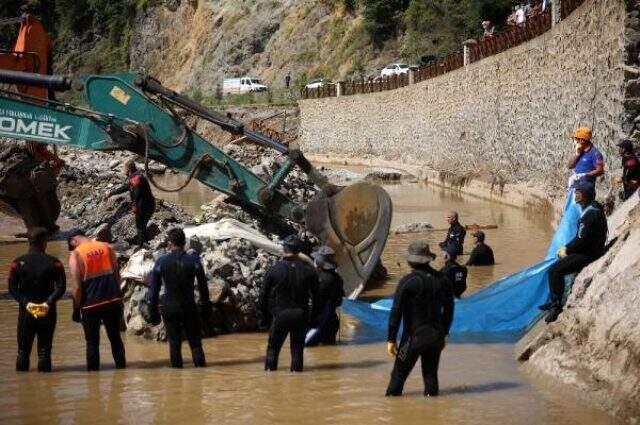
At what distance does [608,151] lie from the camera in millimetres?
17250

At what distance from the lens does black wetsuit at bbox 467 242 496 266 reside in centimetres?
1633

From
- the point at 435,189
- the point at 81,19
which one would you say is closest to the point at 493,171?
the point at 435,189

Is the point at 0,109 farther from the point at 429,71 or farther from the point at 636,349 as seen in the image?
the point at 429,71

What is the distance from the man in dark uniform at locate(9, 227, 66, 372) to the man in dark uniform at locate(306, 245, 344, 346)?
8.56 feet

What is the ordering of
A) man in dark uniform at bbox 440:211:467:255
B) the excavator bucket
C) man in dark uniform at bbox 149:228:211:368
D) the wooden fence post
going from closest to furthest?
man in dark uniform at bbox 149:228:211:368, the excavator bucket, man in dark uniform at bbox 440:211:467:255, the wooden fence post

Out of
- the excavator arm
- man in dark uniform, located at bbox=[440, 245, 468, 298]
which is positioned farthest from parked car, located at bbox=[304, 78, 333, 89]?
man in dark uniform, located at bbox=[440, 245, 468, 298]

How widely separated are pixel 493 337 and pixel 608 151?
7.00 m

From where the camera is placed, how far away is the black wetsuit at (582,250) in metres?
9.93

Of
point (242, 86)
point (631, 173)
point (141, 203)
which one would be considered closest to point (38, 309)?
point (141, 203)

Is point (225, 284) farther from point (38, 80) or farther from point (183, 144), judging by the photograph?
point (38, 80)

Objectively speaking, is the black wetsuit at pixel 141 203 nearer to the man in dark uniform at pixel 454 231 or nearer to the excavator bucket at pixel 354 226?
the excavator bucket at pixel 354 226

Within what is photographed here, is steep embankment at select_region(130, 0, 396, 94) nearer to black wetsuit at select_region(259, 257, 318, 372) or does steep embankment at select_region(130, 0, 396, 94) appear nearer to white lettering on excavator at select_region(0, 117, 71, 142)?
white lettering on excavator at select_region(0, 117, 71, 142)

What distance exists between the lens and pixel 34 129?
1368 centimetres

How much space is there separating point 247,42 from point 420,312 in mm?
75700
